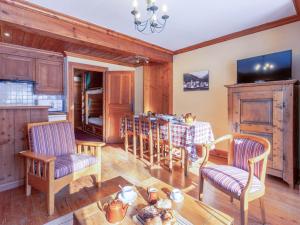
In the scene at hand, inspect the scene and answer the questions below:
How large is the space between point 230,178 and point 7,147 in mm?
2681

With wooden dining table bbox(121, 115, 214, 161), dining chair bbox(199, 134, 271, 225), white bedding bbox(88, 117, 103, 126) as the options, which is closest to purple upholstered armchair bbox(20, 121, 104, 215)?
wooden dining table bbox(121, 115, 214, 161)

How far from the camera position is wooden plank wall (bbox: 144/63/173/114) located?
4.79 meters

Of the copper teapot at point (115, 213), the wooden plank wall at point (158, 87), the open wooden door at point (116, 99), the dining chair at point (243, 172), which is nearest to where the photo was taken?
the copper teapot at point (115, 213)

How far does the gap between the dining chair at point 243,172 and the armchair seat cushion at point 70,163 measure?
1375 millimetres

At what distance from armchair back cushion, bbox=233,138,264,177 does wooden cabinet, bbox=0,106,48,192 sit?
2.65m

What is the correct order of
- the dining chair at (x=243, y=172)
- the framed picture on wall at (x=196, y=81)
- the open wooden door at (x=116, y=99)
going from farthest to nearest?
the open wooden door at (x=116, y=99)
the framed picture on wall at (x=196, y=81)
the dining chair at (x=243, y=172)

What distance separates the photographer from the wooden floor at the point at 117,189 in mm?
1798

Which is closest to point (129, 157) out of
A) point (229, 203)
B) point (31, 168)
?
point (31, 168)

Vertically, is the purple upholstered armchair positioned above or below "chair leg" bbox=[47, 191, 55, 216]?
above

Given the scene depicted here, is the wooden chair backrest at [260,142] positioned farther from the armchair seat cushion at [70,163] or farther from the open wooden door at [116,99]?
the open wooden door at [116,99]

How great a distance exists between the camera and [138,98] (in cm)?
552

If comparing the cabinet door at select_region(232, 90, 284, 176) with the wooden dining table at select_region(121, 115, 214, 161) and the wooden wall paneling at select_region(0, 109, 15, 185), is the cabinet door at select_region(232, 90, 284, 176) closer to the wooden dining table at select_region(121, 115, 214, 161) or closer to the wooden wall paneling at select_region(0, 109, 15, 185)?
the wooden dining table at select_region(121, 115, 214, 161)

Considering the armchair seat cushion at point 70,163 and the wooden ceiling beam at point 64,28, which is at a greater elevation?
the wooden ceiling beam at point 64,28

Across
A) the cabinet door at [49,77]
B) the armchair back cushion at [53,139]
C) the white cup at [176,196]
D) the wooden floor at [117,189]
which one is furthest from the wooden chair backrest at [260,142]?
the cabinet door at [49,77]
